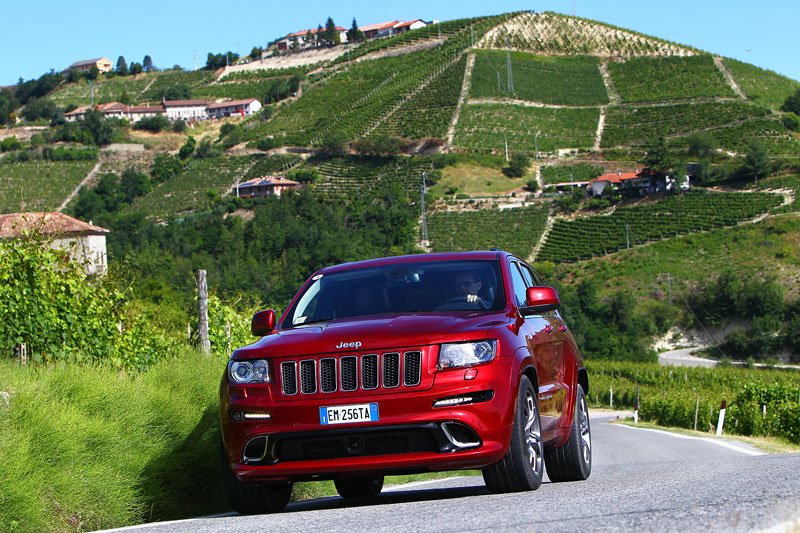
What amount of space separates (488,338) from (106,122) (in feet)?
558

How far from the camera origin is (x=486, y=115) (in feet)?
466

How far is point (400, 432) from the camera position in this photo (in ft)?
24.7

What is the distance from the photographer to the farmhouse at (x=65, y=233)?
17047 mm

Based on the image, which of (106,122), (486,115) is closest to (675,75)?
(486,115)

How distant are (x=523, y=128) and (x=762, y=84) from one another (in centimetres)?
3942

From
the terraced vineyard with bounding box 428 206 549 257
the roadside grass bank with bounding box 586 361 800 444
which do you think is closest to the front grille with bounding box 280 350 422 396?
the roadside grass bank with bounding box 586 361 800 444

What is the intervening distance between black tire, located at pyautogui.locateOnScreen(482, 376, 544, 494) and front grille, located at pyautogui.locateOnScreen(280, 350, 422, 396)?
0.76m

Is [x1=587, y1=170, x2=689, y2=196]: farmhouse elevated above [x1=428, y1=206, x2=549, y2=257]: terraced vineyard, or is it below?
above

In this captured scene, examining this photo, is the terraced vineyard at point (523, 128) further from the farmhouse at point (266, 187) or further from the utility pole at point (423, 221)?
the farmhouse at point (266, 187)

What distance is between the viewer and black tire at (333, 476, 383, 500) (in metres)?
9.98

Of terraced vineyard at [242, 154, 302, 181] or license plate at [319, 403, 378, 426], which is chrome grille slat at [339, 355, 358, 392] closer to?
license plate at [319, 403, 378, 426]

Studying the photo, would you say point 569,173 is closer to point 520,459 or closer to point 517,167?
point 517,167

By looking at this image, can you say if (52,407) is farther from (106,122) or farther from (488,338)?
(106,122)

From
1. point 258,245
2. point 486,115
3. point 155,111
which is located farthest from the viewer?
point 155,111
